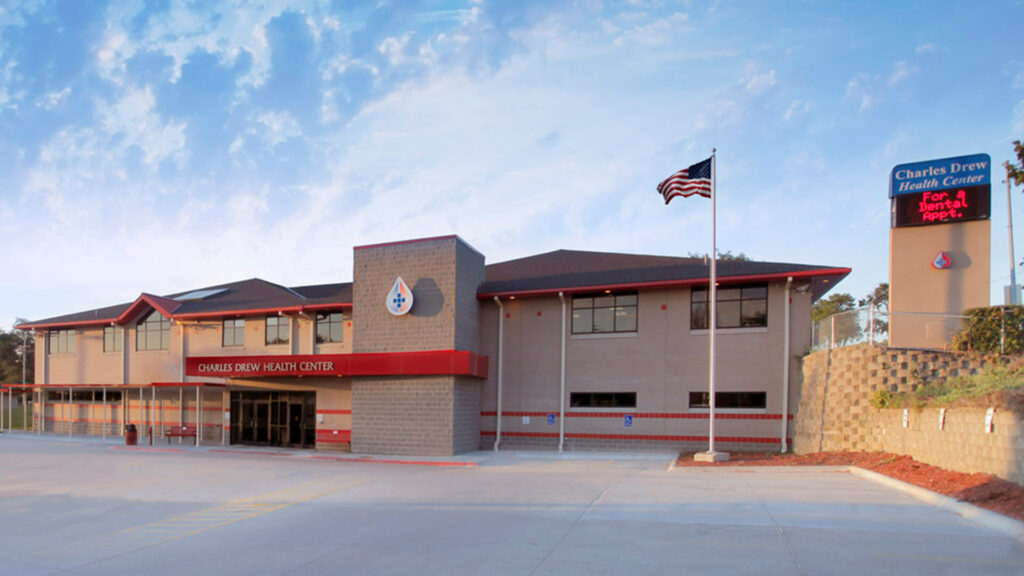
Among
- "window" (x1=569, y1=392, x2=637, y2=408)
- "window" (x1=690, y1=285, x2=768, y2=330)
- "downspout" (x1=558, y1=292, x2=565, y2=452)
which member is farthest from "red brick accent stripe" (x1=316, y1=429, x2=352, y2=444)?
"window" (x1=690, y1=285, x2=768, y2=330)

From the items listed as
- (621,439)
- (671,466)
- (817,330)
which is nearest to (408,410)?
(621,439)

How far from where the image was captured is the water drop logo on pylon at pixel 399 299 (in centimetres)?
2584

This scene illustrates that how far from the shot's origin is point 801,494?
13711 mm

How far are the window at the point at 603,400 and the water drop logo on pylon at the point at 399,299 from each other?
7.13 metres

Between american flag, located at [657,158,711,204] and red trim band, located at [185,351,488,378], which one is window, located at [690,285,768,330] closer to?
american flag, located at [657,158,711,204]

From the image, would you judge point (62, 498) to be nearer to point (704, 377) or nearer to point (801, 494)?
point (801, 494)

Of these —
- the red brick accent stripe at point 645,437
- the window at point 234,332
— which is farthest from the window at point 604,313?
the window at point 234,332

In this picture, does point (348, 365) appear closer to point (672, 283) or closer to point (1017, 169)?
point (672, 283)

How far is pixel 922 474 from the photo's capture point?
567 inches

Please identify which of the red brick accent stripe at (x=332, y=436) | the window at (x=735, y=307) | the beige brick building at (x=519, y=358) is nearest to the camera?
the beige brick building at (x=519, y=358)

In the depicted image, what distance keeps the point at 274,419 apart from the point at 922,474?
82.7ft

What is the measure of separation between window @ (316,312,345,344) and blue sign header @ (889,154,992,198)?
2138 centimetres

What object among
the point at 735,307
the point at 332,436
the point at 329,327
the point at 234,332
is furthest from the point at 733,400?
the point at 234,332

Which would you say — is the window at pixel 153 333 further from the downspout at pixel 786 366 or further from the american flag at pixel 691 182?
the downspout at pixel 786 366
